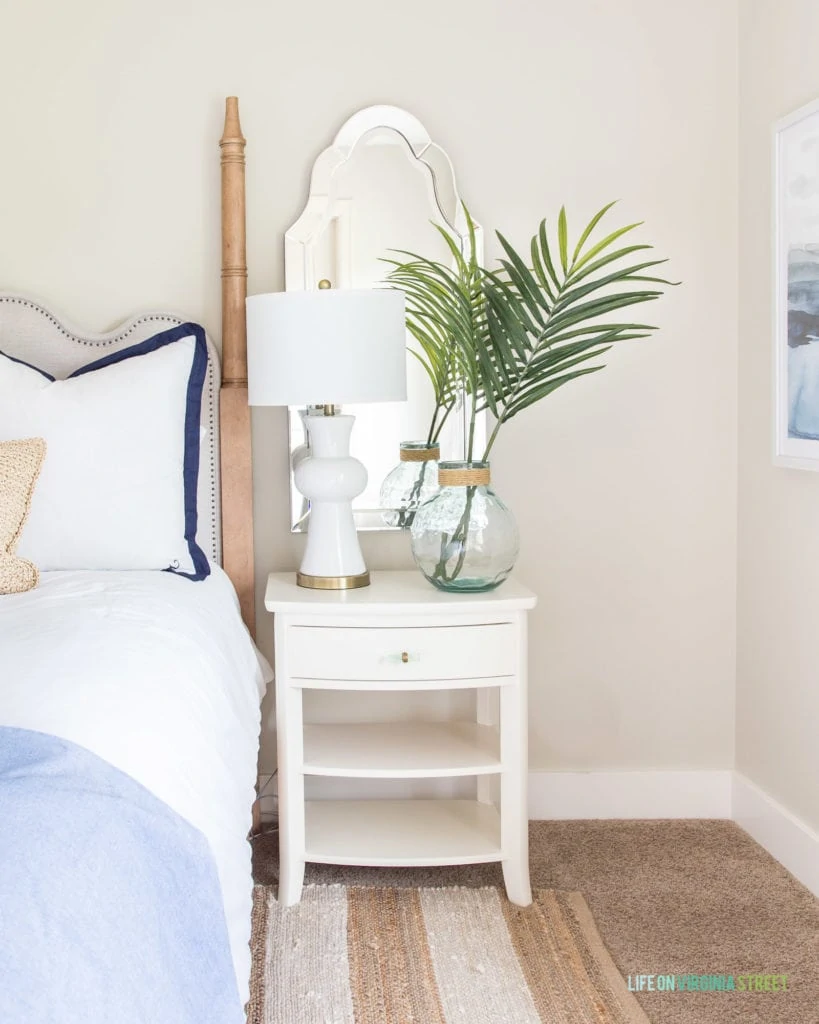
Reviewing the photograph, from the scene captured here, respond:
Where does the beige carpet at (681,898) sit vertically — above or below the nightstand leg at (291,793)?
below

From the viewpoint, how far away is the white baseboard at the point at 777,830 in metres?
2.30

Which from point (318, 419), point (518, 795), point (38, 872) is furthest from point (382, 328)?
point (38, 872)

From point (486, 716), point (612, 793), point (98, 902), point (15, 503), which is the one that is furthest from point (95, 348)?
point (98, 902)

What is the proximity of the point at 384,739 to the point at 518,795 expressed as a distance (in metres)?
0.36

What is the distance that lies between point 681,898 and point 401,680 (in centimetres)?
77

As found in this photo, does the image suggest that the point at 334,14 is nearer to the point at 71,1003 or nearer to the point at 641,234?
the point at 641,234

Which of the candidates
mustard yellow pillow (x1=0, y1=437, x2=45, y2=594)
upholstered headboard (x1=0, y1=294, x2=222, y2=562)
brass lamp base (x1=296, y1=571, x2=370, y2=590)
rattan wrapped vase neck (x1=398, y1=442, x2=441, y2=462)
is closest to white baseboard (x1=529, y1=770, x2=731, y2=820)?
brass lamp base (x1=296, y1=571, x2=370, y2=590)

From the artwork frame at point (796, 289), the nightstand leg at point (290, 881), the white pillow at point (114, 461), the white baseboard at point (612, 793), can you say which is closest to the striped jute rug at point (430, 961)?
the nightstand leg at point (290, 881)

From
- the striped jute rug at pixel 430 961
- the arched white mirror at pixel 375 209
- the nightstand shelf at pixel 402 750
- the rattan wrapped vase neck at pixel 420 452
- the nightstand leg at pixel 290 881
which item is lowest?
the striped jute rug at pixel 430 961

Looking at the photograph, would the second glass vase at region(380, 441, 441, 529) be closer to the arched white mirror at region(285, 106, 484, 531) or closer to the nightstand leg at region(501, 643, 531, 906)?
the arched white mirror at region(285, 106, 484, 531)

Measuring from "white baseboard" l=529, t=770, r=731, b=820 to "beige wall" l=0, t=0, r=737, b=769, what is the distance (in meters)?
0.33

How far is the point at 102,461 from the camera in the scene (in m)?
2.25

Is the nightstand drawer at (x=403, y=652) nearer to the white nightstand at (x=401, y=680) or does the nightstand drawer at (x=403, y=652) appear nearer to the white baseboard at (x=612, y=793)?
the white nightstand at (x=401, y=680)

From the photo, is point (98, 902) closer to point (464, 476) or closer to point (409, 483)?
point (464, 476)
